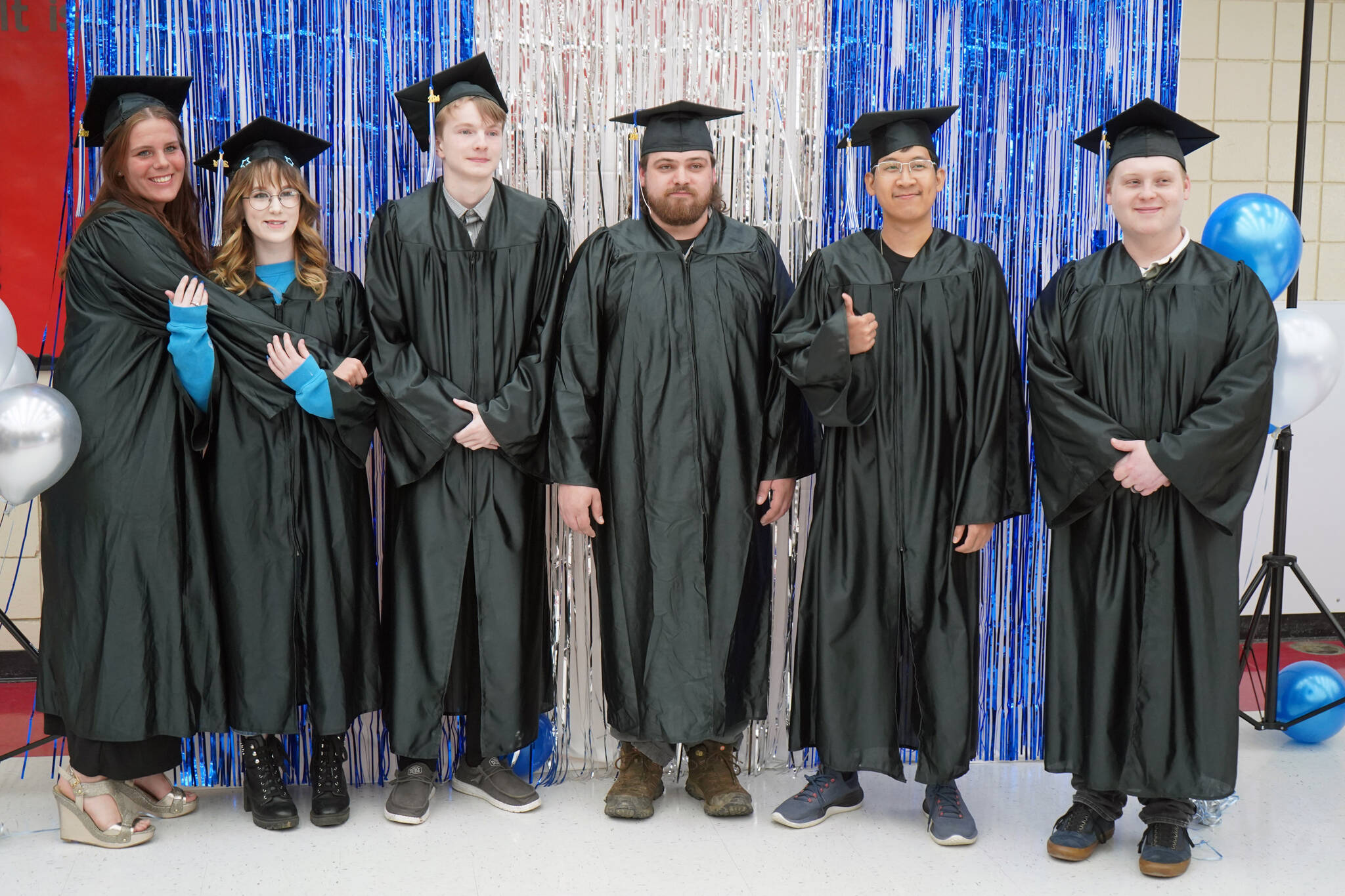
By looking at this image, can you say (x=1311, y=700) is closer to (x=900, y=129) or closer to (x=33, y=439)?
(x=900, y=129)

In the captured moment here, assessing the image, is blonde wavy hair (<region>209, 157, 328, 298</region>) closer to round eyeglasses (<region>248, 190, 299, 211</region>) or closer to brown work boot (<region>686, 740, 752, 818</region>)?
round eyeglasses (<region>248, 190, 299, 211</region>)

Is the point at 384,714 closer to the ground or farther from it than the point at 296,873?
farther from it

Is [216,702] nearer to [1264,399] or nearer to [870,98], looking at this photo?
[870,98]

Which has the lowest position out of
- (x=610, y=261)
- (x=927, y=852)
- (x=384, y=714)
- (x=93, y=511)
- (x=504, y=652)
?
(x=927, y=852)

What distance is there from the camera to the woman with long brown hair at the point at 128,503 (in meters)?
2.77

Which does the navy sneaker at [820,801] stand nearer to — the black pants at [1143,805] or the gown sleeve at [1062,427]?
the black pants at [1143,805]

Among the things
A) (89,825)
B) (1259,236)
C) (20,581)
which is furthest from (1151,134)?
(20,581)

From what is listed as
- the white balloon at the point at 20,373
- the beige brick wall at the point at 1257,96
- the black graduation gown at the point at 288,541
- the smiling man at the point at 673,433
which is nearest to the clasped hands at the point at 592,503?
the smiling man at the point at 673,433

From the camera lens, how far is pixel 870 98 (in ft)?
10.8

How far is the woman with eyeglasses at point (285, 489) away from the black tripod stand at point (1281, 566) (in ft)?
8.31

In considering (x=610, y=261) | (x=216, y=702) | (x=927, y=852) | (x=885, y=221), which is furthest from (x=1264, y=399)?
(x=216, y=702)

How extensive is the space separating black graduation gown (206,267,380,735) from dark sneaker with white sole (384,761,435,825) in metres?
0.24

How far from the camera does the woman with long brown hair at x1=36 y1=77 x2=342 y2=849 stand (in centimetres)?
277

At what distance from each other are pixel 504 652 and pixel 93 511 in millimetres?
1055
